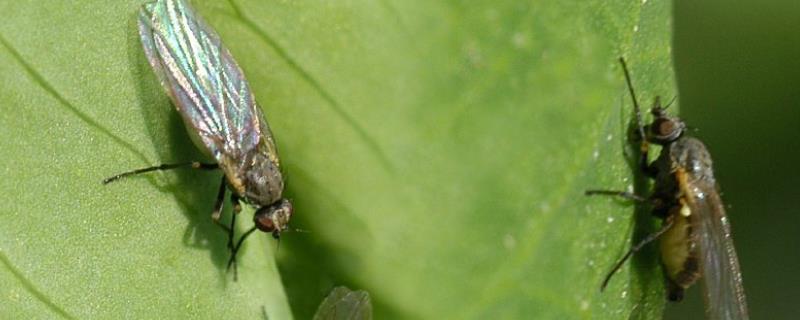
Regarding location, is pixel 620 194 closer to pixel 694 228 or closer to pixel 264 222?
pixel 264 222

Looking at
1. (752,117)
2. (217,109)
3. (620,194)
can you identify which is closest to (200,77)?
(217,109)

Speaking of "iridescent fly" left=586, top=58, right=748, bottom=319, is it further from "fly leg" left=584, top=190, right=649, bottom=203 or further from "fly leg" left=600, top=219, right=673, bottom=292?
"fly leg" left=584, top=190, right=649, bottom=203

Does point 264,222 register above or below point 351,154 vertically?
below

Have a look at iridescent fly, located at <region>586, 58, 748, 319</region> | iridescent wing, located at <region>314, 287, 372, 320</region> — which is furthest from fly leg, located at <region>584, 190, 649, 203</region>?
iridescent wing, located at <region>314, 287, 372, 320</region>

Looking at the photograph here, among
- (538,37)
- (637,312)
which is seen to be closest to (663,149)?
(637,312)

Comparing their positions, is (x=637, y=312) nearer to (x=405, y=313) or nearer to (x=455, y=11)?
(x=405, y=313)
